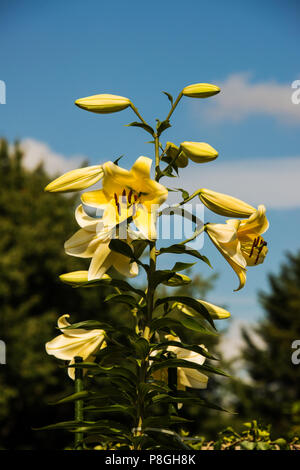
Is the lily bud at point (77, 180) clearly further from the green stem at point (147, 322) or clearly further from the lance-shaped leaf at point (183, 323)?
the lance-shaped leaf at point (183, 323)

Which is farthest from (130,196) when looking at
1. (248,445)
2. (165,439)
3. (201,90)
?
(248,445)

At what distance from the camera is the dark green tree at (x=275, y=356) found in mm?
17641

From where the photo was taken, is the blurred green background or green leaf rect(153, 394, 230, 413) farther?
the blurred green background

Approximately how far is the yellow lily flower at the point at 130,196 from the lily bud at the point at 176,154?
0.24 metres

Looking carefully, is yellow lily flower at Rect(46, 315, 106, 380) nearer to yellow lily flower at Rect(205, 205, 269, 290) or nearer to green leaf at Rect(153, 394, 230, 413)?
green leaf at Rect(153, 394, 230, 413)

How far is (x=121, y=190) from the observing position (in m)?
1.53

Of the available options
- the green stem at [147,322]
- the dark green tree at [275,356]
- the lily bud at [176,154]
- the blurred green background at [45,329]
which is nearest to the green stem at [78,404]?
the green stem at [147,322]

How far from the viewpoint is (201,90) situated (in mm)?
1704

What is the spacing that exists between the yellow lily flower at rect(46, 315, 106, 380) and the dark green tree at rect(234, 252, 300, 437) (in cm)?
1633

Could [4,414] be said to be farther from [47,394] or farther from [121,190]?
[121,190]

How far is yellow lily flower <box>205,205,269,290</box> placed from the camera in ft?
5.14

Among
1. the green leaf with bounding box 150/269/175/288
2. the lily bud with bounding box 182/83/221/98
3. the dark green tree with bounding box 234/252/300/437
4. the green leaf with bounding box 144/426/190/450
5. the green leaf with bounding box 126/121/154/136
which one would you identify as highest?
the lily bud with bounding box 182/83/221/98

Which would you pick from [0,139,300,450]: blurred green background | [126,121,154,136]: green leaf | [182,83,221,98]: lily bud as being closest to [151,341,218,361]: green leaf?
[126,121,154,136]: green leaf
